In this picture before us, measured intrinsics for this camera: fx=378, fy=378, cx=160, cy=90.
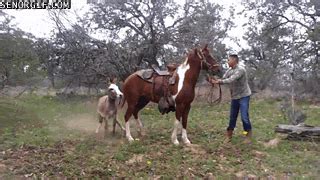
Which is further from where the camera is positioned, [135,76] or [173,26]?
[173,26]

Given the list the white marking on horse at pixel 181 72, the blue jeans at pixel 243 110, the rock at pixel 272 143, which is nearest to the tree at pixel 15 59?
the white marking on horse at pixel 181 72

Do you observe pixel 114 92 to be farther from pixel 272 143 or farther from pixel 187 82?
pixel 272 143

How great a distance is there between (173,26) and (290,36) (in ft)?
25.0

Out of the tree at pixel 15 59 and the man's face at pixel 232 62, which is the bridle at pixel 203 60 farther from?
the tree at pixel 15 59

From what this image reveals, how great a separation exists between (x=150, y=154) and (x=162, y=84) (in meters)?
1.94

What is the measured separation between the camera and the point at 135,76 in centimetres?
929

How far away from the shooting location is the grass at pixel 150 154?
253 inches

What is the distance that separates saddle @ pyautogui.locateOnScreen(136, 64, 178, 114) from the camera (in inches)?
341

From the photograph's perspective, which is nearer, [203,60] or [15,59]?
[203,60]

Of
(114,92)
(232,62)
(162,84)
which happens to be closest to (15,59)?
(114,92)

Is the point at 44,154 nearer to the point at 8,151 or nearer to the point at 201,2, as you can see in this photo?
the point at 8,151

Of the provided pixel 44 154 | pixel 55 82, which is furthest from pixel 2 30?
pixel 55 82

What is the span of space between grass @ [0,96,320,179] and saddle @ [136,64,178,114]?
840 millimetres

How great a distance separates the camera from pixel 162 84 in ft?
29.1
